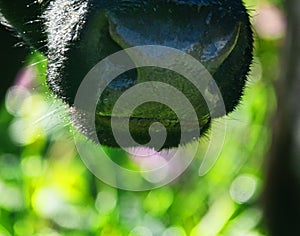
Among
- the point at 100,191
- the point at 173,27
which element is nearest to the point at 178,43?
the point at 173,27

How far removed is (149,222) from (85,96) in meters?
1.08

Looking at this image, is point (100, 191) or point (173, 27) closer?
point (173, 27)

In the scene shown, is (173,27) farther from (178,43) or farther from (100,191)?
(100,191)

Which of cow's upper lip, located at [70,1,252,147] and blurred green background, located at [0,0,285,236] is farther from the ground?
cow's upper lip, located at [70,1,252,147]

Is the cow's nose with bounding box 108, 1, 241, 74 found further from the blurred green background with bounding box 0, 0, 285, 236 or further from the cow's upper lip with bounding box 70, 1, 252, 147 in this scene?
the blurred green background with bounding box 0, 0, 285, 236

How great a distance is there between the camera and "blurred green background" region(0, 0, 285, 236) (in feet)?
7.68

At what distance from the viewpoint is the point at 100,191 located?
2463mm

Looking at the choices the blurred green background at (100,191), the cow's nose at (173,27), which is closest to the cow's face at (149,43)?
the cow's nose at (173,27)

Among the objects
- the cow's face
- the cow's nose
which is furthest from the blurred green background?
the cow's nose

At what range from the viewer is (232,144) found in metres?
A: 2.57

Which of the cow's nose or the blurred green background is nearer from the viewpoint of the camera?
the cow's nose

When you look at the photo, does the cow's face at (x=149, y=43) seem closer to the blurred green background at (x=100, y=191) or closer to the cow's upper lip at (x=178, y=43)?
the cow's upper lip at (x=178, y=43)

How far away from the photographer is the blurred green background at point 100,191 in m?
2.34

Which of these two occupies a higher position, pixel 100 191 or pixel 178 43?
pixel 178 43
